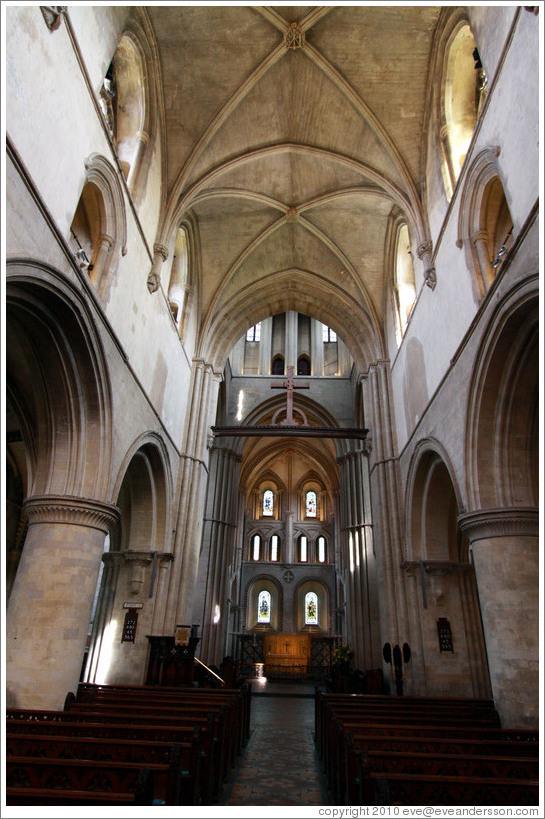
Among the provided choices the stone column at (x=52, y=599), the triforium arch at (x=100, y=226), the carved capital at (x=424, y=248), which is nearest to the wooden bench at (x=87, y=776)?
the stone column at (x=52, y=599)

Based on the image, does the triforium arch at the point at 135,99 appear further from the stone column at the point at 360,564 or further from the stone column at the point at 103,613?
the stone column at the point at 360,564

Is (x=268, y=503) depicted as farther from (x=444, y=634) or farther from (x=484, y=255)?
(x=484, y=255)

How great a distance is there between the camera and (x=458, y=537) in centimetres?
1336

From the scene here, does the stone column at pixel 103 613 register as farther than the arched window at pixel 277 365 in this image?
No

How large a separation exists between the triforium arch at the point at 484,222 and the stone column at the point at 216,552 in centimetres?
1528

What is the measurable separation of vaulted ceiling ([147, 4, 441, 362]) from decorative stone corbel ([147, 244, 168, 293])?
0.66 meters

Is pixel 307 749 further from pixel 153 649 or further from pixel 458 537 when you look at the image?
pixel 458 537

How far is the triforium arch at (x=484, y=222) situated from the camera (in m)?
8.69

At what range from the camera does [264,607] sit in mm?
34188

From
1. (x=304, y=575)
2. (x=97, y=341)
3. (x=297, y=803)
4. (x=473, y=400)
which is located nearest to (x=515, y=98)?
(x=473, y=400)

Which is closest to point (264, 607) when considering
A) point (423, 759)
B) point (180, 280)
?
point (180, 280)

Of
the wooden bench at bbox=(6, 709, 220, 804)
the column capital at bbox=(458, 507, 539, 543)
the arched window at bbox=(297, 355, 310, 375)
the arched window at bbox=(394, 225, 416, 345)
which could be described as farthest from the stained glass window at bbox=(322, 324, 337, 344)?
the wooden bench at bbox=(6, 709, 220, 804)

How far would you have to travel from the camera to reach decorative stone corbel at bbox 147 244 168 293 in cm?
1188

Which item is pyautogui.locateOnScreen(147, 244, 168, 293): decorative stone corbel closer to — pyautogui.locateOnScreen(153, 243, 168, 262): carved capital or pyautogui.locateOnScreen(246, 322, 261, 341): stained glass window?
pyautogui.locateOnScreen(153, 243, 168, 262): carved capital
